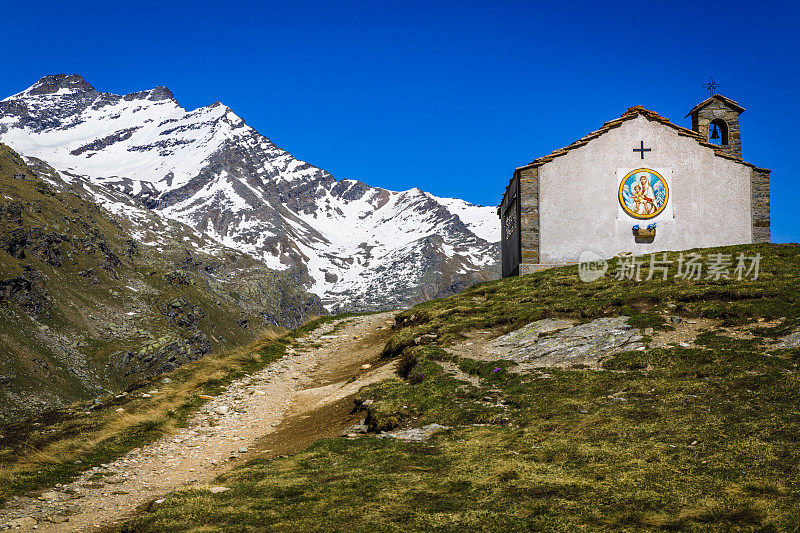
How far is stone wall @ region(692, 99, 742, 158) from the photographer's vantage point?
4050 cm

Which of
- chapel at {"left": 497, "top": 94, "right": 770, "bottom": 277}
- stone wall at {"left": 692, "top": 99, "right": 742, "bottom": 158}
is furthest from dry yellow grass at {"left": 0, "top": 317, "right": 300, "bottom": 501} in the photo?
stone wall at {"left": 692, "top": 99, "right": 742, "bottom": 158}

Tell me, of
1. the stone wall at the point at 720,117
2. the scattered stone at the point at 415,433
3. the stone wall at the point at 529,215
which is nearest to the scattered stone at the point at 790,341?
the scattered stone at the point at 415,433

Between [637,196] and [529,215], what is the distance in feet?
23.2

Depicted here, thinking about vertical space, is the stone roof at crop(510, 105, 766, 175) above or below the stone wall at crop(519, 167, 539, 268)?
above

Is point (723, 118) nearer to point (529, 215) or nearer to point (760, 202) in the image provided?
point (760, 202)

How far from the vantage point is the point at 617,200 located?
37875 millimetres

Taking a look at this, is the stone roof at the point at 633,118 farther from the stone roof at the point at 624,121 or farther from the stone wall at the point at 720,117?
the stone wall at the point at 720,117

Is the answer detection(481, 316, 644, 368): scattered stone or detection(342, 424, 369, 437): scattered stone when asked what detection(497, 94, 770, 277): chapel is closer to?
detection(481, 316, 644, 368): scattered stone

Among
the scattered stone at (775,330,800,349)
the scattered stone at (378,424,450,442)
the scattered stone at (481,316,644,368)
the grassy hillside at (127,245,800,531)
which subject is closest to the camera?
the grassy hillside at (127,245,800,531)

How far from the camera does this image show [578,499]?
30.3 feet

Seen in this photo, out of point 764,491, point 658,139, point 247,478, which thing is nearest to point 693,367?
point 764,491

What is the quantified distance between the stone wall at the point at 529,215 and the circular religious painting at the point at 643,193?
5.50 m

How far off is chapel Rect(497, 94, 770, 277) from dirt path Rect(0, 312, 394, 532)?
15.9 meters

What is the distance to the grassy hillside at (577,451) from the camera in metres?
8.84
